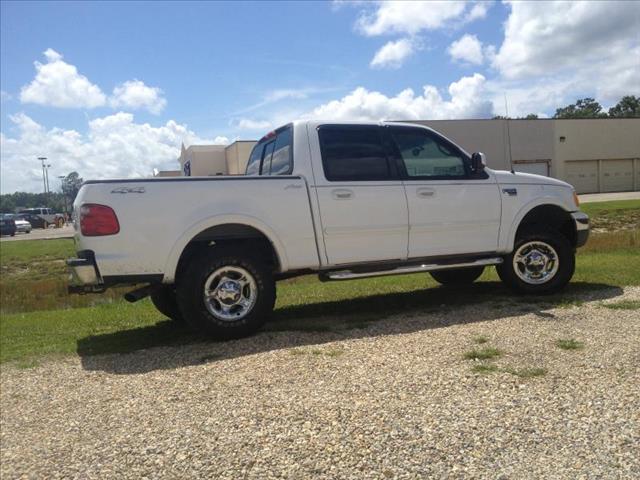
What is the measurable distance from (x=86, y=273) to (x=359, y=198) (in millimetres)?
2822

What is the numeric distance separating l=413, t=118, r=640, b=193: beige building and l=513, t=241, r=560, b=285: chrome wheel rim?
4031cm

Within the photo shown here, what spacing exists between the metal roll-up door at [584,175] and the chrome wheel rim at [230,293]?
1835 inches

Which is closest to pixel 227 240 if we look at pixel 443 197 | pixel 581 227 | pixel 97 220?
pixel 97 220

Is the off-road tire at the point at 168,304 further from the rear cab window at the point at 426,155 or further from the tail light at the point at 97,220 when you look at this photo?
the rear cab window at the point at 426,155

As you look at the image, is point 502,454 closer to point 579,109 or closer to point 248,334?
point 248,334

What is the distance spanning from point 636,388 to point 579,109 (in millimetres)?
108839

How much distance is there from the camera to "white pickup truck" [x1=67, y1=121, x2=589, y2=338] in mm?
5469

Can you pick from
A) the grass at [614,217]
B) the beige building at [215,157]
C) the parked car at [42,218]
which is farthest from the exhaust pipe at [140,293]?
the parked car at [42,218]

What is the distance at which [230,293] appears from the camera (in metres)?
5.78

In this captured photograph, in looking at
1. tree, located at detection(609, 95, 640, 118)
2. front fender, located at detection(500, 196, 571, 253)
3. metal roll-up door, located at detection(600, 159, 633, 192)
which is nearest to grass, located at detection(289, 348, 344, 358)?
front fender, located at detection(500, 196, 571, 253)

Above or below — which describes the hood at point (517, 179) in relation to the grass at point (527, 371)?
above

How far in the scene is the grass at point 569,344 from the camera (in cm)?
470

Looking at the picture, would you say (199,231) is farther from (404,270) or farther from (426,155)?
(426,155)

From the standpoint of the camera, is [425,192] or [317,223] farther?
[425,192]
